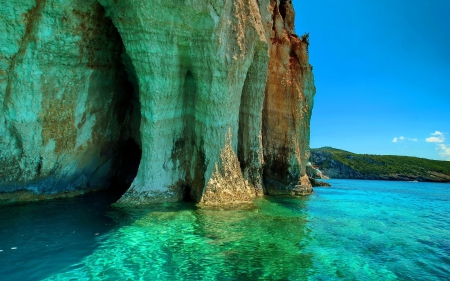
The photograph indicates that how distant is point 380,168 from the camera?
8925 cm

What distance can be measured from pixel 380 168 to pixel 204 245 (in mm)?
94724

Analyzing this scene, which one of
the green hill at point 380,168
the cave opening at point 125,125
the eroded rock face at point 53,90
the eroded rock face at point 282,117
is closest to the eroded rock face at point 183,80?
the eroded rock face at point 53,90

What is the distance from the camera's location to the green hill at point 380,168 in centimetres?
8481

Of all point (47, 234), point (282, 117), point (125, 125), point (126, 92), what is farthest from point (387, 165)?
point (47, 234)

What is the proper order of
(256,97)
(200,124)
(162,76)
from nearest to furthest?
1. (162,76)
2. (200,124)
3. (256,97)

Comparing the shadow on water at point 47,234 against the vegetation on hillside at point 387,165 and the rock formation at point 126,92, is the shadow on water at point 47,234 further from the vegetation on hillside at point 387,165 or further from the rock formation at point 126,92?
the vegetation on hillside at point 387,165

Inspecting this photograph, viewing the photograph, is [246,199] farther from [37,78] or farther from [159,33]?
[37,78]

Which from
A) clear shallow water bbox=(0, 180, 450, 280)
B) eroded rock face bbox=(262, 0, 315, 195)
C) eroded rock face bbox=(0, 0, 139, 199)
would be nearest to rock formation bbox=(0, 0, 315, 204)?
eroded rock face bbox=(0, 0, 139, 199)

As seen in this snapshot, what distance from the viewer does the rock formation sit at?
12.5 meters

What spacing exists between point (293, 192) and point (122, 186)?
12230 mm

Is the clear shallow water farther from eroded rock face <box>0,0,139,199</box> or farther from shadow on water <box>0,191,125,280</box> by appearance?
eroded rock face <box>0,0,139,199</box>

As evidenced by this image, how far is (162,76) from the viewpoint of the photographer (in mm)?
13594

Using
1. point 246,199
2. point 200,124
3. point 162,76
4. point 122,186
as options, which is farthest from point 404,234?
point 122,186

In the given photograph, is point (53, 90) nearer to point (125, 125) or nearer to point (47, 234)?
point (125, 125)
